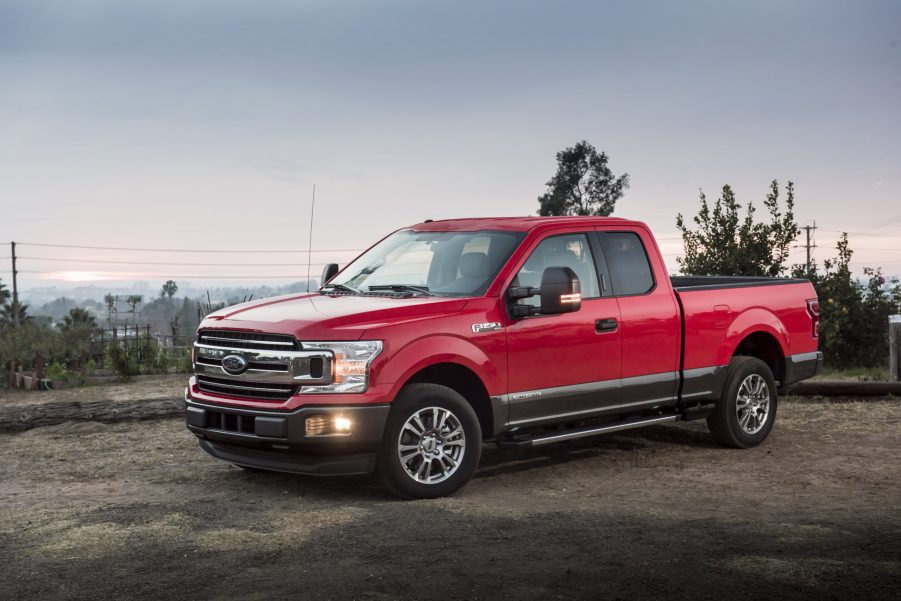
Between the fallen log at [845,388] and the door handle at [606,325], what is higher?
the door handle at [606,325]

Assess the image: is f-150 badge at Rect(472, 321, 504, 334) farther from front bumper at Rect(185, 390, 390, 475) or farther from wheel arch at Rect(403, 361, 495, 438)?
front bumper at Rect(185, 390, 390, 475)

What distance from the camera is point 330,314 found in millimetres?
7625

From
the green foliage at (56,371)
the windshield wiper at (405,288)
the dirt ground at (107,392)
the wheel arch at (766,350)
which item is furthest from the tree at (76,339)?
the wheel arch at (766,350)

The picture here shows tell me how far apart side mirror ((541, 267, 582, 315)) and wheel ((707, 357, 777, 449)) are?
105 inches

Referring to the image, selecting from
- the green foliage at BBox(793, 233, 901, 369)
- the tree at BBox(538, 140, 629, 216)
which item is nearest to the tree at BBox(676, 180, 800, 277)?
the green foliage at BBox(793, 233, 901, 369)

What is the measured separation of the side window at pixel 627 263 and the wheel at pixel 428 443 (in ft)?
6.70

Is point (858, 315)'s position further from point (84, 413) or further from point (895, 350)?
point (84, 413)

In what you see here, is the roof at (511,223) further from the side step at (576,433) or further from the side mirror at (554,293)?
the side step at (576,433)

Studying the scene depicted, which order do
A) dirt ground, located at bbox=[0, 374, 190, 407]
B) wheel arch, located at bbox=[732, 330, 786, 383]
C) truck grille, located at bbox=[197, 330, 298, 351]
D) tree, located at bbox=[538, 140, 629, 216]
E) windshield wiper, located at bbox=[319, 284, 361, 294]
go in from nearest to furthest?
truck grille, located at bbox=[197, 330, 298, 351] → windshield wiper, located at bbox=[319, 284, 361, 294] → wheel arch, located at bbox=[732, 330, 786, 383] → dirt ground, located at bbox=[0, 374, 190, 407] → tree, located at bbox=[538, 140, 629, 216]

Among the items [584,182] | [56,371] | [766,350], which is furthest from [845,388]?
[584,182]

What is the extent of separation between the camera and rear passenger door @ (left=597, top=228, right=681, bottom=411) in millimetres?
8992

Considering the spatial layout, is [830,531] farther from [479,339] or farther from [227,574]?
[227,574]

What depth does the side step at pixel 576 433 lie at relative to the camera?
27.0ft

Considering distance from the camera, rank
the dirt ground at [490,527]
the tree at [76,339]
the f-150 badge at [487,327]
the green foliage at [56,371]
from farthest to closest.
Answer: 1. the tree at [76,339]
2. the green foliage at [56,371]
3. the f-150 badge at [487,327]
4. the dirt ground at [490,527]
